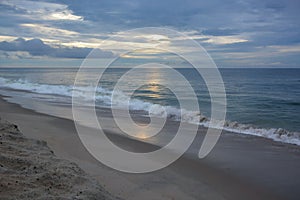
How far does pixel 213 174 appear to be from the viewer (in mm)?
6508

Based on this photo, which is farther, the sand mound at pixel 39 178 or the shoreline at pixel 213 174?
the shoreline at pixel 213 174

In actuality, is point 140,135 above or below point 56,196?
below

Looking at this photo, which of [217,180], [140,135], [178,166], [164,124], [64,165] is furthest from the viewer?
[164,124]

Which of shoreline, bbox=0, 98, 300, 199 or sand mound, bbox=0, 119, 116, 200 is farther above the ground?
sand mound, bbox=0, 119, 116, 200

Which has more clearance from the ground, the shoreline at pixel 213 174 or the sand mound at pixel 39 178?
the sand mound at pixel 39 178

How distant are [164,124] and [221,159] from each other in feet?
17.9

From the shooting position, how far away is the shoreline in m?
5.35

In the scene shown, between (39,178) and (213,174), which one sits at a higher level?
(39,178)

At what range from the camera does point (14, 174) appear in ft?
12.8

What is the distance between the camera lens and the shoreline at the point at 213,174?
535 cm

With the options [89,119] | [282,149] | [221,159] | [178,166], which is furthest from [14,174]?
[89,119]

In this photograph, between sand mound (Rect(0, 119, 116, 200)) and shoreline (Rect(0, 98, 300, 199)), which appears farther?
shoreline (Rect(0, 98, 300, 199))

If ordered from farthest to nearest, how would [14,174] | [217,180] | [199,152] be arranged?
[199,152] → [217,180] → [14,174]

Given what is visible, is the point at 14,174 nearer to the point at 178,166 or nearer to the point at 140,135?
the point at 178,166
